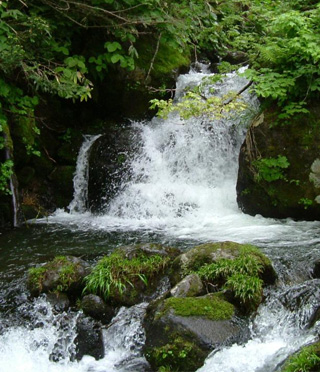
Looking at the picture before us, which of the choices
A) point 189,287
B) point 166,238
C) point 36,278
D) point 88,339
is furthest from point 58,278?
point 166,238

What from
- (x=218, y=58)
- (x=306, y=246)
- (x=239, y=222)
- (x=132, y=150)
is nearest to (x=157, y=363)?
(x=306, y=246)

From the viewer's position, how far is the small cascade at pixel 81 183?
31.8 ft

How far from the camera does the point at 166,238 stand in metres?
7.25

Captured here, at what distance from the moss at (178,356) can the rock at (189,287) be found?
681mm

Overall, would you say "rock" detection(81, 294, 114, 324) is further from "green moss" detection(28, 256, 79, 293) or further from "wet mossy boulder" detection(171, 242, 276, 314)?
"wet mossy boulder" detection(171, 242, 276, 314)

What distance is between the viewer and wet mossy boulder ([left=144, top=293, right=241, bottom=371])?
3975mm

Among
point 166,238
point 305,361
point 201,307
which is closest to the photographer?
point 305,361

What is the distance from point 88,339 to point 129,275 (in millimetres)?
902

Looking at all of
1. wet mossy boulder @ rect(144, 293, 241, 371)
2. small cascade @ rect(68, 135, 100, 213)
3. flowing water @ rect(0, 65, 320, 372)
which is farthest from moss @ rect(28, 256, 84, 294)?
small cascade @ rect(68, 135, 100, 213)

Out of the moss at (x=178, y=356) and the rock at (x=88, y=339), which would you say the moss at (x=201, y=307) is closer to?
the moss at (x=178, y=356)

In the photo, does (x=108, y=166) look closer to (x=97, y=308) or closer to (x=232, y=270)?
(x=97, y=308)

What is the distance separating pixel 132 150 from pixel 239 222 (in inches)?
128

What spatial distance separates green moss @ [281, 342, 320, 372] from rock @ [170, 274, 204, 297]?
51.7 inches

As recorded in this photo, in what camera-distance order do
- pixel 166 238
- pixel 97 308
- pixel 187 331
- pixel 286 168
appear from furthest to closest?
pixel 286 168, pixel 166 238, pixel 97 308, pixel 187 331
